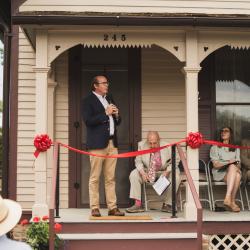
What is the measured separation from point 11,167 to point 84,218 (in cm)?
205

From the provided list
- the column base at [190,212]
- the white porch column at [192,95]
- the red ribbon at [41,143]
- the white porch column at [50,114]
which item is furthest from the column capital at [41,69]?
the column base at [190,212]

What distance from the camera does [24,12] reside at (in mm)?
8039

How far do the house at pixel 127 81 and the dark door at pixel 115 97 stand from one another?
0.02 m

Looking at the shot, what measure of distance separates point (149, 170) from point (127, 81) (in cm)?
190

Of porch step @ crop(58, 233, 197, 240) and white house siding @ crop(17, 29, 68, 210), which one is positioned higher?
white house siding @ crop(17, 29, 68, 210)

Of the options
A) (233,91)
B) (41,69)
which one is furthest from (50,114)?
(233,91)

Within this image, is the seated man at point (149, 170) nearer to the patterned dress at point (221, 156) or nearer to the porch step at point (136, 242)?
the patterned dress at point (221, 156)

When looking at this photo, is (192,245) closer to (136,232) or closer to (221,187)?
(136,232)

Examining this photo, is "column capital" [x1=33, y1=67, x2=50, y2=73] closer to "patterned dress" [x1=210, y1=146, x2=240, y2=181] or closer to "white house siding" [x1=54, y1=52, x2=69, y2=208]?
"white house siding" [x1=54, y1=52, x2=69, y2=208]

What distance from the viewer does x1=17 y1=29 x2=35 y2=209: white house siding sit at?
941 centimetres

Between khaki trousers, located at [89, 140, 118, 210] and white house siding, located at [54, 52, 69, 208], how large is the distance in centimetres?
171

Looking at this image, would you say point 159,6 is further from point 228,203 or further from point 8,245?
point 8,245

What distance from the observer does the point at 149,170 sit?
869 cm

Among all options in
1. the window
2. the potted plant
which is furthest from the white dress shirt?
the window
